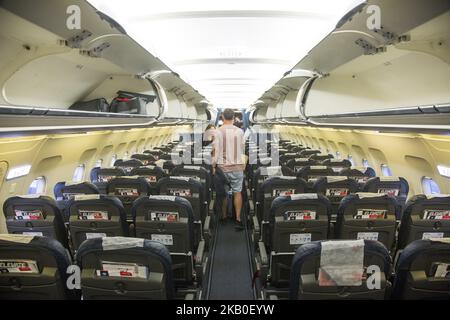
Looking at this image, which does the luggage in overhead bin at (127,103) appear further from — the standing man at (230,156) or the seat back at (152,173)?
the standing man at (230,156)

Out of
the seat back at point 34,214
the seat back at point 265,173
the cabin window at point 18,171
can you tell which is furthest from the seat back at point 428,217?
the cabin window at point 18,171

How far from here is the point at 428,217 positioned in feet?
12.0

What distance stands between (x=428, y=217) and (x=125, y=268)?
3.06m

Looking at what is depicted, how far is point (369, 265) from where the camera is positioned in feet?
7.59

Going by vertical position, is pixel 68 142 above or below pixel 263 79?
below

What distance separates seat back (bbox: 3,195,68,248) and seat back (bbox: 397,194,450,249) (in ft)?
12.4

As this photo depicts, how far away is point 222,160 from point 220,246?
181cm

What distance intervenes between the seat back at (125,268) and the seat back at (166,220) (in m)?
1.38

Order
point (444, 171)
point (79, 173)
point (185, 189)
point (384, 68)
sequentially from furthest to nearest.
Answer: point (79, 173)
point (444, 171)
point (384, 68)
point (185, 189)

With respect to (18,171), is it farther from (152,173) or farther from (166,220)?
(166,220)

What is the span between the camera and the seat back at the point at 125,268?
7.43 ft

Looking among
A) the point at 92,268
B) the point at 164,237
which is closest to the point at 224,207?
the point at 164,237
